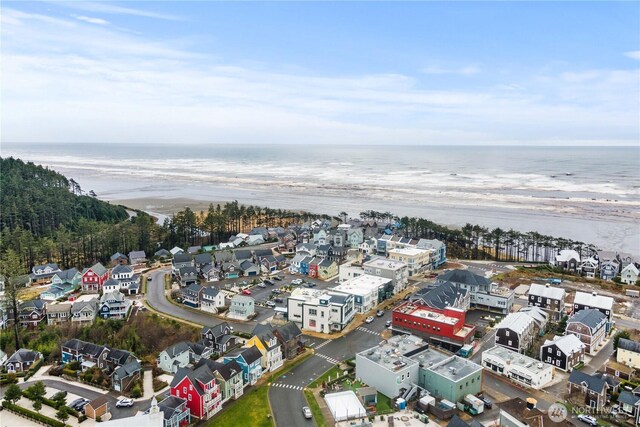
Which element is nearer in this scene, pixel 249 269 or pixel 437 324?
pixel 437 324

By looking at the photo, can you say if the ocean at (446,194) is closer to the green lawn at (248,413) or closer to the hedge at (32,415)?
the green lawn at (248,413)

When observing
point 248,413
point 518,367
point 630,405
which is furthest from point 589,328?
point 248,413

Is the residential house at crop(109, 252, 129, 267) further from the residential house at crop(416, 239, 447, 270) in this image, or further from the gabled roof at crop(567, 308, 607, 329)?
the gabled roof at crop(567, 308, 607, 329)

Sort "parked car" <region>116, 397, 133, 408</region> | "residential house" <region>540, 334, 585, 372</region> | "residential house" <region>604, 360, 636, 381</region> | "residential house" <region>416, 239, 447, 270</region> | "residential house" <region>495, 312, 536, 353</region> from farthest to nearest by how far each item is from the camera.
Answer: "residential house" <region>416, 239, 447, 270</region>
"residential house" <region>495, 312, 536, 353</region>
"residential house" <region>540, 334, 585, 372</region>
"residential house" <region>604, 360, 636, 381</region>
"parked car" <region>116, 397, 133, 408</region>

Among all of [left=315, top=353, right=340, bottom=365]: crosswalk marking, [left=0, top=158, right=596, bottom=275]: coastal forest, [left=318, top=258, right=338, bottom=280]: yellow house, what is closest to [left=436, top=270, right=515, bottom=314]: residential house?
[left=318, top=258, right=338, bottom=280]: yellow house

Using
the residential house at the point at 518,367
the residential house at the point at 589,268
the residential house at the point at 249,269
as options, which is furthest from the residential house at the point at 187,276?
the residential house at the point at 589,268

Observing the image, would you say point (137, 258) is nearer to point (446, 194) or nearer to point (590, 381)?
point (590, 381)
